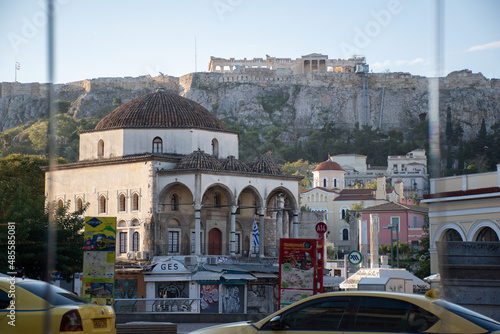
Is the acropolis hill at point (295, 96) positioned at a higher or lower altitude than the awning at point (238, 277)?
higher

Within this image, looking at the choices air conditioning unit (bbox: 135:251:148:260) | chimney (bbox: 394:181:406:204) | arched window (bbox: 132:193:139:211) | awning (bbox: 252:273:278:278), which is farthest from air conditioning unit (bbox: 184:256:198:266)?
chimney (bbox: 394:181:406:204)

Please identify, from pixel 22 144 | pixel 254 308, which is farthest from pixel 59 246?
→ pixel 22 144

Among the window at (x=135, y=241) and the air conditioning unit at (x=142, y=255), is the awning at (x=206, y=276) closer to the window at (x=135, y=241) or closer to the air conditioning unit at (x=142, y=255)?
the air conditioning unit at (x=142, y=255)

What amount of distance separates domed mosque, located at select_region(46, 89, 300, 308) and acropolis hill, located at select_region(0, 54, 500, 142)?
292 ft

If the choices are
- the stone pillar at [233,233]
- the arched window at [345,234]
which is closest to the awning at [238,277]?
the stone pillar at [233,233]

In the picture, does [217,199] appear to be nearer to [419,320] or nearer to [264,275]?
[264,275]

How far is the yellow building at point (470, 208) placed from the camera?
2970cm

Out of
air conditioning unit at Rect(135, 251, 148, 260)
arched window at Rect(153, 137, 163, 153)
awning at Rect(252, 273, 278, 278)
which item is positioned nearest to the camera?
awning at Rect(252, 273, 278, 278)

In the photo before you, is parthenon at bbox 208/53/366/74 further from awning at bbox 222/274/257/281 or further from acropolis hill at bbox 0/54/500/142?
awning at bbox 222/274/257/281

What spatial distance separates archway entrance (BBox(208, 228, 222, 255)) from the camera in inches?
1848

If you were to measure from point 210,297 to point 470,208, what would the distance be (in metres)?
14.3

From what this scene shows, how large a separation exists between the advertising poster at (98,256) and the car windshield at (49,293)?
7.80 metres

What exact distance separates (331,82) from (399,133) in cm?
1493

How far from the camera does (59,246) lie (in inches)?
1219
